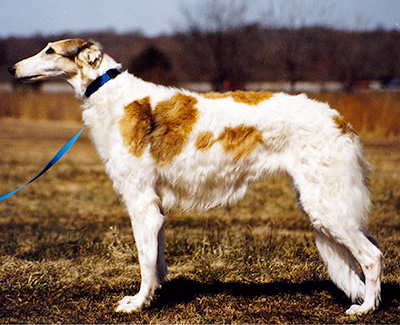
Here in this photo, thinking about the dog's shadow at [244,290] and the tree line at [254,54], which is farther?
the tree line at [254,54]

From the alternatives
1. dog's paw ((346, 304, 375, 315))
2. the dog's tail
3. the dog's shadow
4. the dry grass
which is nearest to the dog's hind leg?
dog's paw ((346, 304, 375, 315))

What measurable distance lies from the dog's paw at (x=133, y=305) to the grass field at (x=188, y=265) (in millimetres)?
51

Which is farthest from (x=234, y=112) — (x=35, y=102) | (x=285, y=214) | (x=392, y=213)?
(x=35, y=102)

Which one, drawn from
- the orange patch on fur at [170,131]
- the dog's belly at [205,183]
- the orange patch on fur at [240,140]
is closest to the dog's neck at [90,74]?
the orange patch on fur at [170,131]

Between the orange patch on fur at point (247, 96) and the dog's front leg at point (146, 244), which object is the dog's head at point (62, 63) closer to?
the orange patch on fur at point (247, 96)

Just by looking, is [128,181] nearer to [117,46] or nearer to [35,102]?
[117,46]

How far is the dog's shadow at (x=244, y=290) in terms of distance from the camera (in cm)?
401

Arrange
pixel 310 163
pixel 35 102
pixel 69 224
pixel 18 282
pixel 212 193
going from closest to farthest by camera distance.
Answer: pixel 310 163, pixel 212 193, pixel 18 282, pixel 69 224, pixel 35 102

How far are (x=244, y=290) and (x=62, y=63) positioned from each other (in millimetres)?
2463

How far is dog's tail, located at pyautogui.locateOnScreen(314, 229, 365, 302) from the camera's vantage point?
3.79 metres

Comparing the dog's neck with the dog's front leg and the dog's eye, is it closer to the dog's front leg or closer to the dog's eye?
the dog's eye

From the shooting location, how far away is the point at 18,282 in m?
4.26

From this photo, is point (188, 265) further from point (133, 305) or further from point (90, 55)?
point (90, 55)

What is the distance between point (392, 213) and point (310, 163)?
13.2ft
